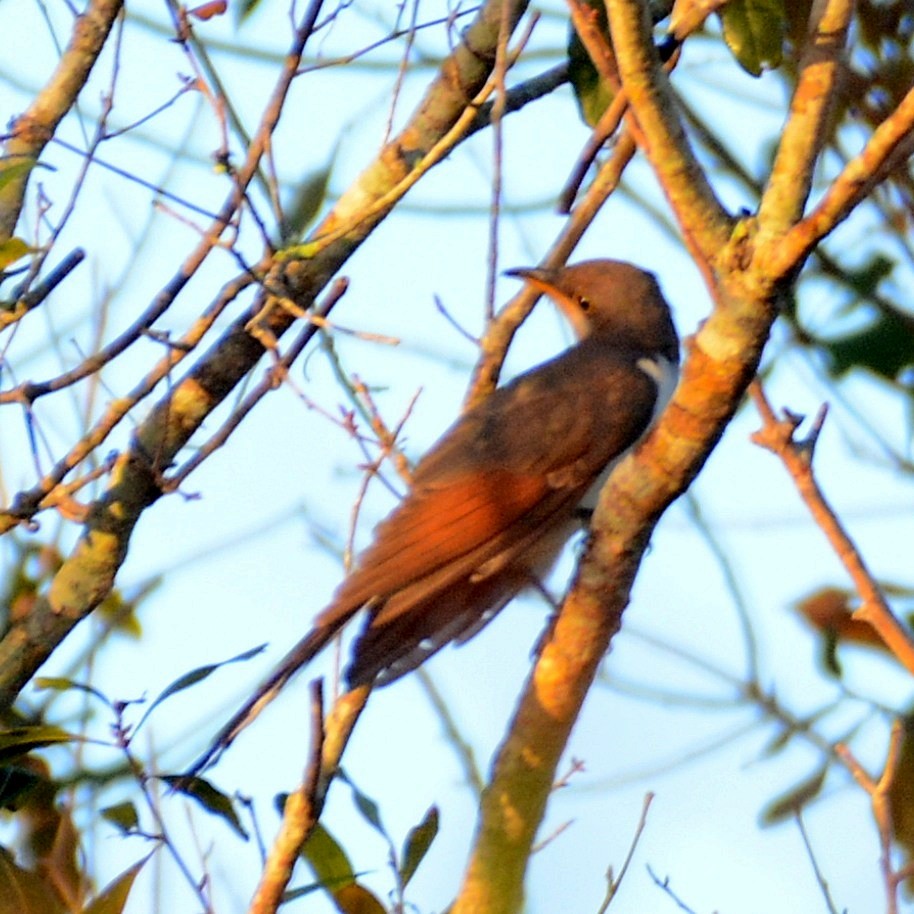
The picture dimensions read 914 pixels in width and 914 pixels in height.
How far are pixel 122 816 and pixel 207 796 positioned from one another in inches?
8.4

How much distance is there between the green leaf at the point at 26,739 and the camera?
377cm

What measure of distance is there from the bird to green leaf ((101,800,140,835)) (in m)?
0.51

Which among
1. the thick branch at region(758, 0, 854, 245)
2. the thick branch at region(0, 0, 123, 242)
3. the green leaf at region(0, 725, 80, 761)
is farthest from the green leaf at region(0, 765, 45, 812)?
the thick branch at region(758, 0, 854, 245)

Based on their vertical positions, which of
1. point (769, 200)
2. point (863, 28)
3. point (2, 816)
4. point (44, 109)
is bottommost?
point (769, 200)

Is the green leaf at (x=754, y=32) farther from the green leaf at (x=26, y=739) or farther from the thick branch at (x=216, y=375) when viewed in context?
the green leaf at (x=26, y=739)

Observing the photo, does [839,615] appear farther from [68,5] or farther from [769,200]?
[68,5]

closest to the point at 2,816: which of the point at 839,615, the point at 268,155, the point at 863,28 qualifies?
the point at 268,155

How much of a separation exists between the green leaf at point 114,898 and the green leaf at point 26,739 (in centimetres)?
37

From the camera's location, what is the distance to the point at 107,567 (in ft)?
15.4

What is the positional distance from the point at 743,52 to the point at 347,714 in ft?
7.06

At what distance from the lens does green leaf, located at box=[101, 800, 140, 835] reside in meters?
3.89

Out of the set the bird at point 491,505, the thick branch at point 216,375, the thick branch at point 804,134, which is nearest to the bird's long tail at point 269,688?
the bird at point 491,505

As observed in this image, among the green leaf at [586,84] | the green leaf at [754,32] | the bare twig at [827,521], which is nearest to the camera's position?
the bare twig at [827,521]

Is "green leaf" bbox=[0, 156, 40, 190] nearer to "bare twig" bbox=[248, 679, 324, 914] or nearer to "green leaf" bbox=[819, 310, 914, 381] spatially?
"bare twig" bbox=[248, 679, 324, 914]
